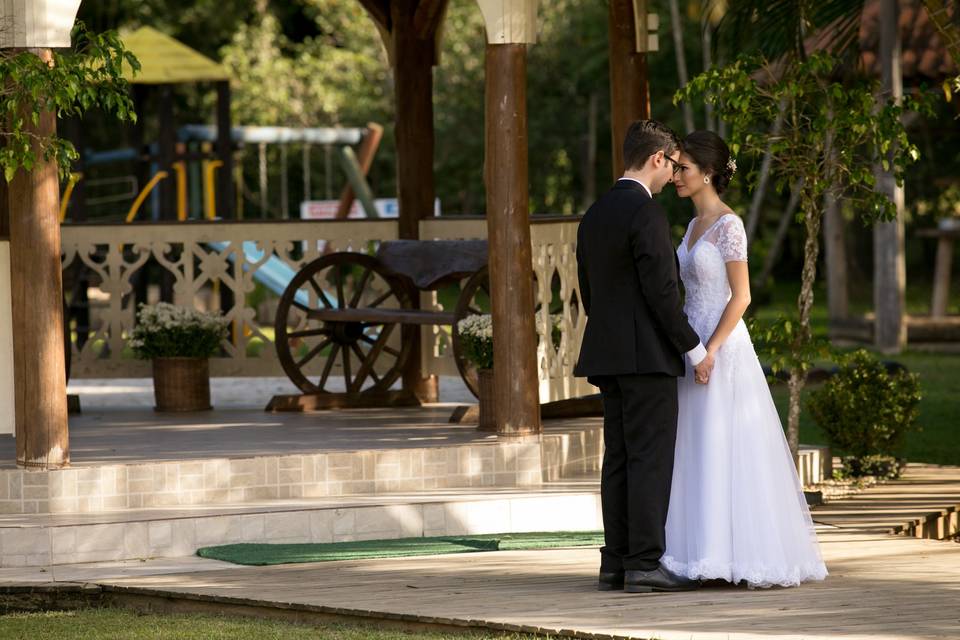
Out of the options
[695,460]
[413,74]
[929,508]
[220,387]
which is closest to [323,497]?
[695,460]

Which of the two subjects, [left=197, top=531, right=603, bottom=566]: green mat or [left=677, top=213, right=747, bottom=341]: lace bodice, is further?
[left=197, top=531, right=603, bottom=566]: green mat

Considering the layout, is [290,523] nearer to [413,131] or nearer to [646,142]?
[646,142]

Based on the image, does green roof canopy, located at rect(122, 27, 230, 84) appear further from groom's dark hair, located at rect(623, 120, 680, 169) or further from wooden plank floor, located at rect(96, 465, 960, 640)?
groom's dark hair, located at rect(623, 120, 680, 169)

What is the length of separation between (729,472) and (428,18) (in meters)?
5.29

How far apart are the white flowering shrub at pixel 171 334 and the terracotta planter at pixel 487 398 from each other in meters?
2.18

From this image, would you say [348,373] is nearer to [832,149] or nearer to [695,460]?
[832,149]

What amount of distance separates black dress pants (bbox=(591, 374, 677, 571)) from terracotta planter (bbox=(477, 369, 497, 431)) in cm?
290

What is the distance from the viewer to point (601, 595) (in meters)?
5.75

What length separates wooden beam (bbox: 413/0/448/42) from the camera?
1040 cm

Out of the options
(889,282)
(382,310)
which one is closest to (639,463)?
(382,310)

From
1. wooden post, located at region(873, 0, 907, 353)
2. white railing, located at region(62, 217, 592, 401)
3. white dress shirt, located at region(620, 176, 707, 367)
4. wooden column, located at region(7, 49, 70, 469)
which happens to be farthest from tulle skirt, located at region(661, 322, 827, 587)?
wooden post, located at region(873, 0, 907, 353)

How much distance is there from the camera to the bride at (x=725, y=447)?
5828 mm

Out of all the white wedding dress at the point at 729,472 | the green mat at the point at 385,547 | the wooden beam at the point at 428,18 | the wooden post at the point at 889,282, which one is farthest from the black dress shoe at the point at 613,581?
the wooden post at the point at 889,282

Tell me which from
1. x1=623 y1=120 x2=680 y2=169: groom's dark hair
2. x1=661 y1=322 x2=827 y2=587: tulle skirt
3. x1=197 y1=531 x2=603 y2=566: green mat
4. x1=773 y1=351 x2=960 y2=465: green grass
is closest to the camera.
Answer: x1=623 y1=120 x2=680 y2=169: groom's dark hair
